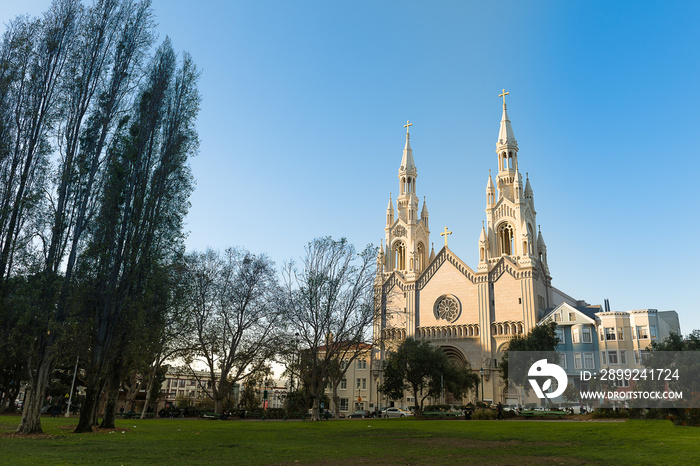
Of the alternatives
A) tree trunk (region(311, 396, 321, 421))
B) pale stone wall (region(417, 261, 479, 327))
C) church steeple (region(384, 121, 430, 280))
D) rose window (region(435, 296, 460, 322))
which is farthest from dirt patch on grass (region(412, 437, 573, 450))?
church steeple (region(384, 121, 430, 280))

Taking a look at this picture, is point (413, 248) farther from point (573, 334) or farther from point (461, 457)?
point (461, 457)

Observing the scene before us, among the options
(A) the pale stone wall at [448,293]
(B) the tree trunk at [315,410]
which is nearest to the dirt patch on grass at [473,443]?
(B) the tree trunk at [315,410]

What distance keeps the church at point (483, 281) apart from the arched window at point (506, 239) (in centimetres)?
15

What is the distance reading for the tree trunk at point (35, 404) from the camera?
22.4m

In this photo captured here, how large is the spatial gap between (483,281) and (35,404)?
59605mm

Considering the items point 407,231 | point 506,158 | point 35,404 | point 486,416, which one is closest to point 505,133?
point 506,158

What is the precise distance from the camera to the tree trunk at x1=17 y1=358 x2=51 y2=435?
882 inches

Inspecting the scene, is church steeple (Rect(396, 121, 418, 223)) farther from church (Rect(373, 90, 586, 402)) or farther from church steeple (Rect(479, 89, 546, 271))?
church steeple (Rect(479, 89, 546, 271))

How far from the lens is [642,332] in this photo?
58094 mm

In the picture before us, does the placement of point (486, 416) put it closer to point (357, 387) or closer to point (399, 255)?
point (357, 387)

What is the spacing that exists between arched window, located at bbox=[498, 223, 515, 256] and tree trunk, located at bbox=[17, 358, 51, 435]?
63.1 meters

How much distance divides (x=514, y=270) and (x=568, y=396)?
67.5 feet

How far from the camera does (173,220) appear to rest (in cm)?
2983

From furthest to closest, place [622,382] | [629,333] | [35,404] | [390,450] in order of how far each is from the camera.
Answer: [629,333]
[622,382]
[35,404]
[390,450]
